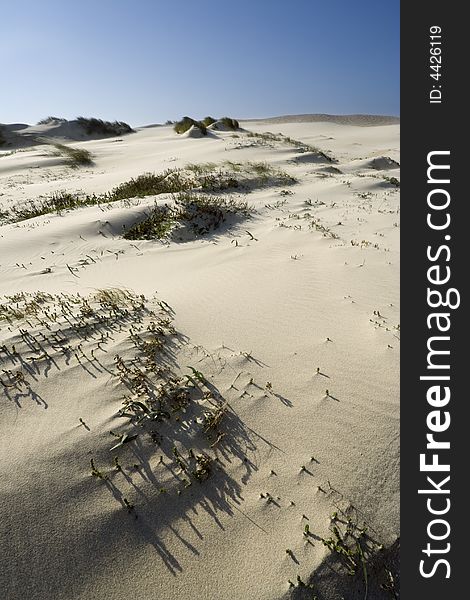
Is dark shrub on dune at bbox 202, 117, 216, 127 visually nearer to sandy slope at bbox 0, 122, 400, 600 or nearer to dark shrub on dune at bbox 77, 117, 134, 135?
dark shrub on dune at bbox 77, 117, 134, 135

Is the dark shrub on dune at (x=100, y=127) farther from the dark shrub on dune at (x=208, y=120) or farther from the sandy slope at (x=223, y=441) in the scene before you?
the sandy slope at (x=223, y=441)

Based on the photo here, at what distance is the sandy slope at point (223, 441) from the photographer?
2.29 m

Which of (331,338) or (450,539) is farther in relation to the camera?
(331,338)

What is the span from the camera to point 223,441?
3.00m

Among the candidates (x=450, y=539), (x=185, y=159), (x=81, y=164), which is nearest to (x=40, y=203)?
(x=185, y=159)

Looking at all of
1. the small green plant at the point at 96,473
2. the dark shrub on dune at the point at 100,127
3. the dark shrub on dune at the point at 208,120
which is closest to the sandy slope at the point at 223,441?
the small green plant at the point at 96,473

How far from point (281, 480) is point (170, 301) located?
9.27ft

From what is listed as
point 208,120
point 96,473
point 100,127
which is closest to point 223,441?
point 96,473

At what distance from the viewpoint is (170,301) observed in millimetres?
5004

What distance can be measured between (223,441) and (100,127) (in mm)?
36085

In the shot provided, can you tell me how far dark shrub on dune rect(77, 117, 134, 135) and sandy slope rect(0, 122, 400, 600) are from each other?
30838 mm

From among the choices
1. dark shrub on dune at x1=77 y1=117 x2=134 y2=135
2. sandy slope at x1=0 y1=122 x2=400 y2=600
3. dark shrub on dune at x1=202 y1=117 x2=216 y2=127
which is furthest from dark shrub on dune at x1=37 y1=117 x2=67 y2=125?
sandy slope at x1=0 y1=122 x2=400 y2=600

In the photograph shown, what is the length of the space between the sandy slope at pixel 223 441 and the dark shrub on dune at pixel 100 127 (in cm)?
3084

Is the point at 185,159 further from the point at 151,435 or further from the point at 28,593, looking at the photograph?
the point at 28,593
